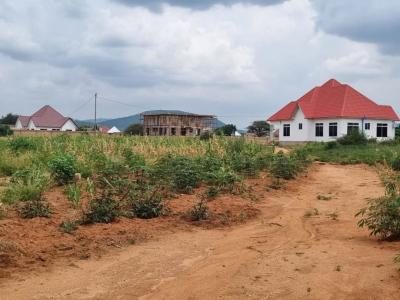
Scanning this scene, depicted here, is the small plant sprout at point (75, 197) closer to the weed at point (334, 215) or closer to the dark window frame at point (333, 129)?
the weed at point (334, 215)

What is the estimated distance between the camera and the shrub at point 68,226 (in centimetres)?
739

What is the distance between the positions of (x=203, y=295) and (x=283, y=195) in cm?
798

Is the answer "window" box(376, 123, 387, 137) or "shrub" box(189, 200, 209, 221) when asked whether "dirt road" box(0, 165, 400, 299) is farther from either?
"window" box(376, 123, 387, 137)

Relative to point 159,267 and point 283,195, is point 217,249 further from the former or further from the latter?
point 283,195

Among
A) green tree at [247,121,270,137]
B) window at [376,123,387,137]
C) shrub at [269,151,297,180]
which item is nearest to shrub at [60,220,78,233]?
shrub at [269,151,297,180]

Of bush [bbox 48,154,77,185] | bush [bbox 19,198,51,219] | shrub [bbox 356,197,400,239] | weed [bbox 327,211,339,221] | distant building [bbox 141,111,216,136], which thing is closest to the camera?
shrub [bbox 356,197,400,239]

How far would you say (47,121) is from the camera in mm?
70250

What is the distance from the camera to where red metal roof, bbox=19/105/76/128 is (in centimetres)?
6944

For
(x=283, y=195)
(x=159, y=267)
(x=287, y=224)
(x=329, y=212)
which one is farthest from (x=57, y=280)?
(x=283, y=195)

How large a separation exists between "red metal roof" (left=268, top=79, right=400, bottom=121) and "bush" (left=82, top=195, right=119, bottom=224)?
32643 millimetres

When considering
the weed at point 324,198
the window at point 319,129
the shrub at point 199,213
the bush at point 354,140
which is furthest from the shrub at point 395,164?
the window at point 319,129

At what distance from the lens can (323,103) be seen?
136 ft

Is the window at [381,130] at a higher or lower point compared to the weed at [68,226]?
higher

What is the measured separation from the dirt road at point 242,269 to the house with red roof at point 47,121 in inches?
2500
